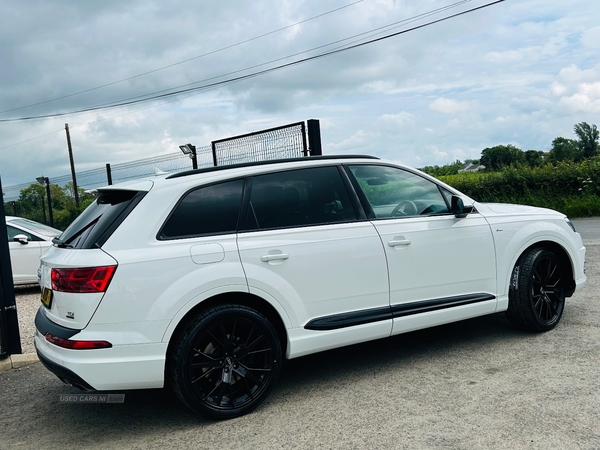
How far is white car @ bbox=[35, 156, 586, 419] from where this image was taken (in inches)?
148

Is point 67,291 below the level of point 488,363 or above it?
above

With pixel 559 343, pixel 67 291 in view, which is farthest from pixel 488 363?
pixel 67 291

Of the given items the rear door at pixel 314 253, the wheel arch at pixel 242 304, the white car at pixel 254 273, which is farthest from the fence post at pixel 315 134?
the wheel arch at pixel 242 304

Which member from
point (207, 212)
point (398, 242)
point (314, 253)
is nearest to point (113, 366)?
point (207, 212)

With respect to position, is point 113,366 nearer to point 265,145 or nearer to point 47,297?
point 47,297

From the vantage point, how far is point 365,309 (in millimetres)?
4492

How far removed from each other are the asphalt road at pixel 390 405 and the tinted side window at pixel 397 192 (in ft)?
4.20

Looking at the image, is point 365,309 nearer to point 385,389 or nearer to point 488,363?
point 385,389

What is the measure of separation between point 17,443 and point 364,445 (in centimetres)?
239

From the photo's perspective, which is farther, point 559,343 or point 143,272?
point 559,343

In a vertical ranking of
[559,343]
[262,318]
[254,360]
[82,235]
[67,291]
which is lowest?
[559,343]

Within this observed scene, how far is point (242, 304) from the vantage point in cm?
414

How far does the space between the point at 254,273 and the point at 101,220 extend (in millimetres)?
1124

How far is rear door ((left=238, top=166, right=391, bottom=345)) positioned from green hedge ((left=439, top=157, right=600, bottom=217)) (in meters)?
15.7
